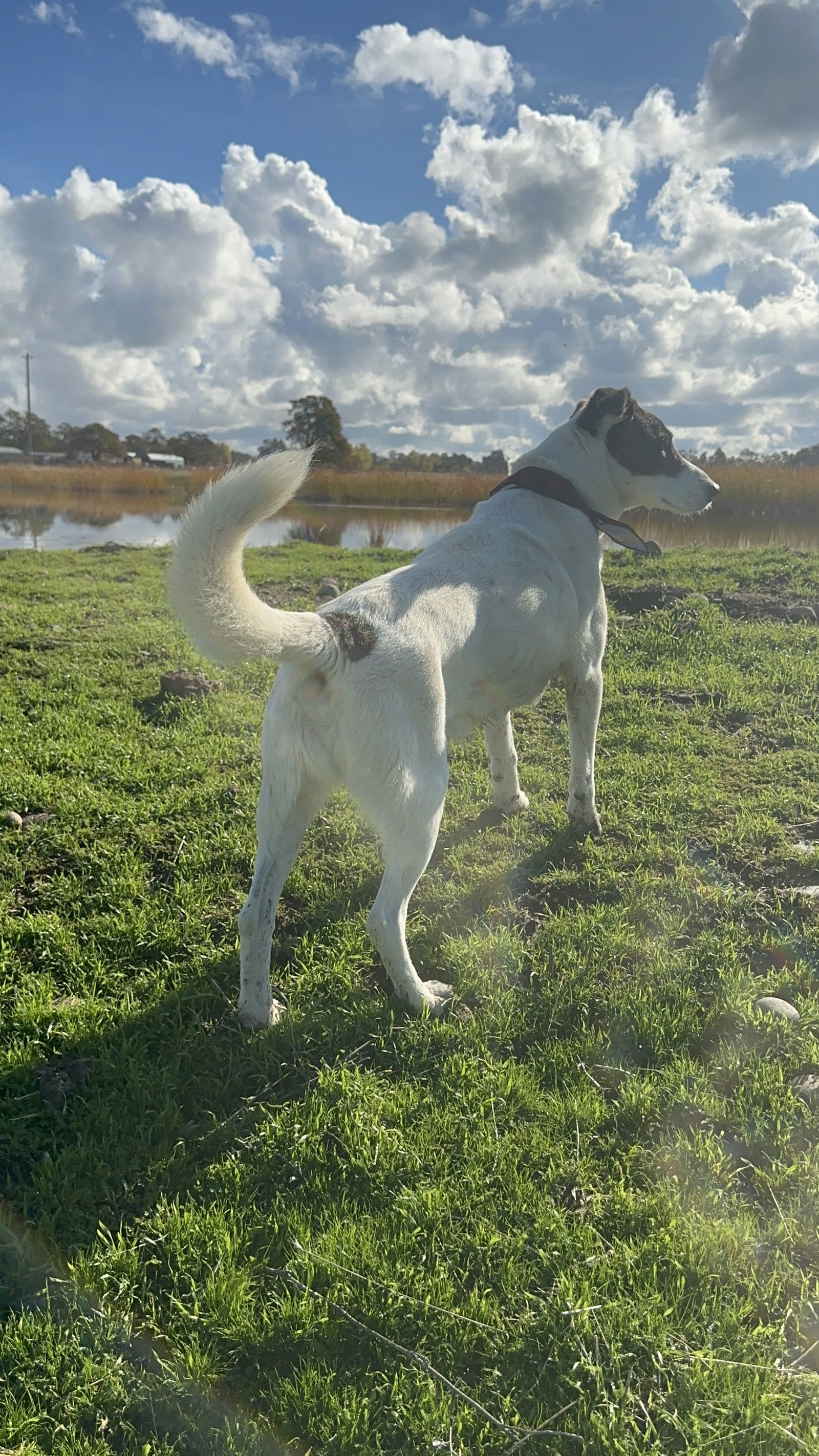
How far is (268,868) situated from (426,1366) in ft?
4.80

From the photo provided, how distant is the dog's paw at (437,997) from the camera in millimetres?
2809

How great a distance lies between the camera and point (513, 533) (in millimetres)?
3459

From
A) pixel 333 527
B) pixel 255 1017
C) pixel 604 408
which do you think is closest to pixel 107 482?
pixel 333 527

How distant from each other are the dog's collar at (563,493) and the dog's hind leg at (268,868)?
2098 millimetres

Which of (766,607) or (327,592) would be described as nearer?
(766,607)

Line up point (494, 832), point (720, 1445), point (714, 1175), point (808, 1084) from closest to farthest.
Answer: point (720, 1445)
point (714, 1175)
point (808, 1084)
point (494, 832)

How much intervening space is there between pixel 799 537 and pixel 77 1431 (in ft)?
57.0

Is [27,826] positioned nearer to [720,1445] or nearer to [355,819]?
[355,819]

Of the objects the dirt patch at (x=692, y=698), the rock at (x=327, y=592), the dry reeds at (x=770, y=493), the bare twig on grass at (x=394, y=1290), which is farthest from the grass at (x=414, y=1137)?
the dry reeds at (x=770, y=493)

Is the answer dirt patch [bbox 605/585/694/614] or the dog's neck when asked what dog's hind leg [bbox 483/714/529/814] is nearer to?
the dog's neck

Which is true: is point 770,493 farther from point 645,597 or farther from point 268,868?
point 268,868

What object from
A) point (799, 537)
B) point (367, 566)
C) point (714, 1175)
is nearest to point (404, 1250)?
point (714, 1175)

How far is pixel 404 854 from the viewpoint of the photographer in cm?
262

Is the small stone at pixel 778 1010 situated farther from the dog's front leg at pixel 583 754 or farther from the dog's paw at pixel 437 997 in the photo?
the dog's front leg at pixel 583 754
